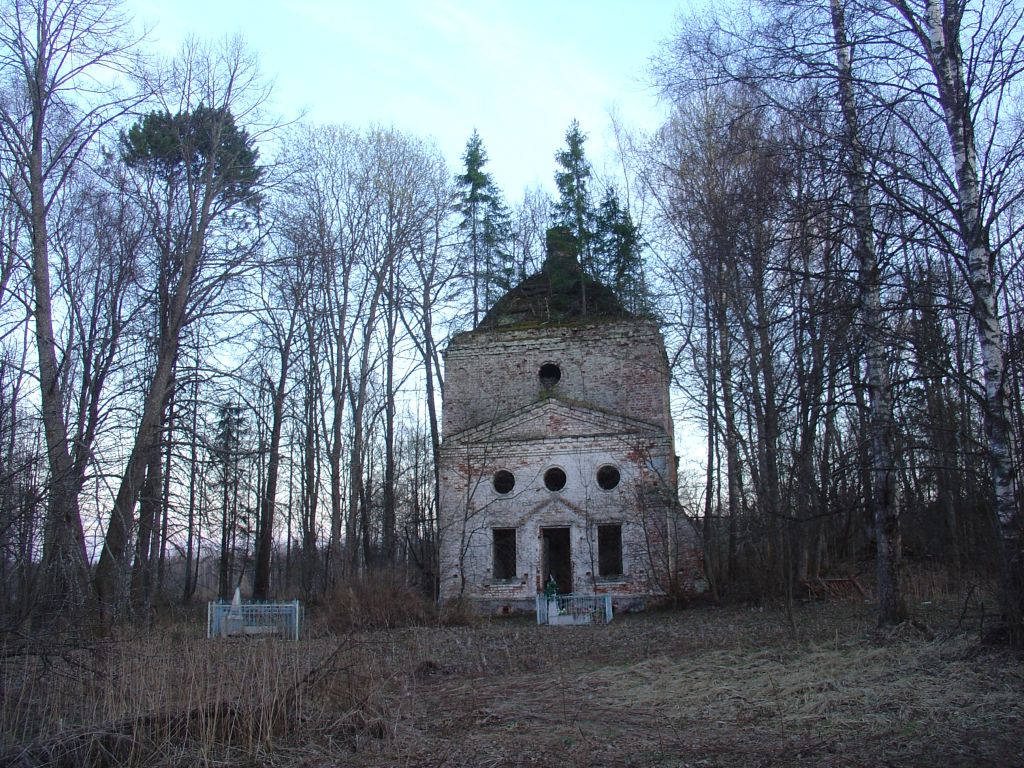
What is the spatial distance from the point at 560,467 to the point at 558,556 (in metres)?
3.60

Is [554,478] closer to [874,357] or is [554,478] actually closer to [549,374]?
[549,374]

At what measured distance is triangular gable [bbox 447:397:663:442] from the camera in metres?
22.0

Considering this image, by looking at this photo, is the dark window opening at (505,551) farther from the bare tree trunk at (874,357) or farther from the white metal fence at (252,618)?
the bare tree trunk at (874,357)

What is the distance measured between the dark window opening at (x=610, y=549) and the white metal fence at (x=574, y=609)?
3.18 meters

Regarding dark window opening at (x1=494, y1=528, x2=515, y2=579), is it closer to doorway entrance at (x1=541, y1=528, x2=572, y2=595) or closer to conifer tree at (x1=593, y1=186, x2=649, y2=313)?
doorway entrance at (x1=541, y1=528, x2=572, y2=595)

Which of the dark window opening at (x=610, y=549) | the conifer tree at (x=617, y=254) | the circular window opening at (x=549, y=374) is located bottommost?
the dark window opening at (x=610, y=549)

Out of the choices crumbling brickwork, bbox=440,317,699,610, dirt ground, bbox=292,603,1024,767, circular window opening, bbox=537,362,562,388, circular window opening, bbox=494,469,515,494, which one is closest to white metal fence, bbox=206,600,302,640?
dirt ground, bbox=292,603,1024,767

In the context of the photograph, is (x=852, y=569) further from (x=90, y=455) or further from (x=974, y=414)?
(x=90, y=455)

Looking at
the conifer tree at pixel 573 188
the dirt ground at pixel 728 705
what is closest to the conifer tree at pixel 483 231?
the conifer tree at pixel 573 188

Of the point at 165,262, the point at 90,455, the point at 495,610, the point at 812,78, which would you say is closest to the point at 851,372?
the point at 812,78

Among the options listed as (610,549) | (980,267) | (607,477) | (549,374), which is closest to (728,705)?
(980,267)

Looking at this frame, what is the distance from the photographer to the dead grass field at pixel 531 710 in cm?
579

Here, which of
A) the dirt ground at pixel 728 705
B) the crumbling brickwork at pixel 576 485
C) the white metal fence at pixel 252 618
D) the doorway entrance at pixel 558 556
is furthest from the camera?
the doorway entrance at pixel 558 556

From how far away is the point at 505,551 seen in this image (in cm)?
2253
